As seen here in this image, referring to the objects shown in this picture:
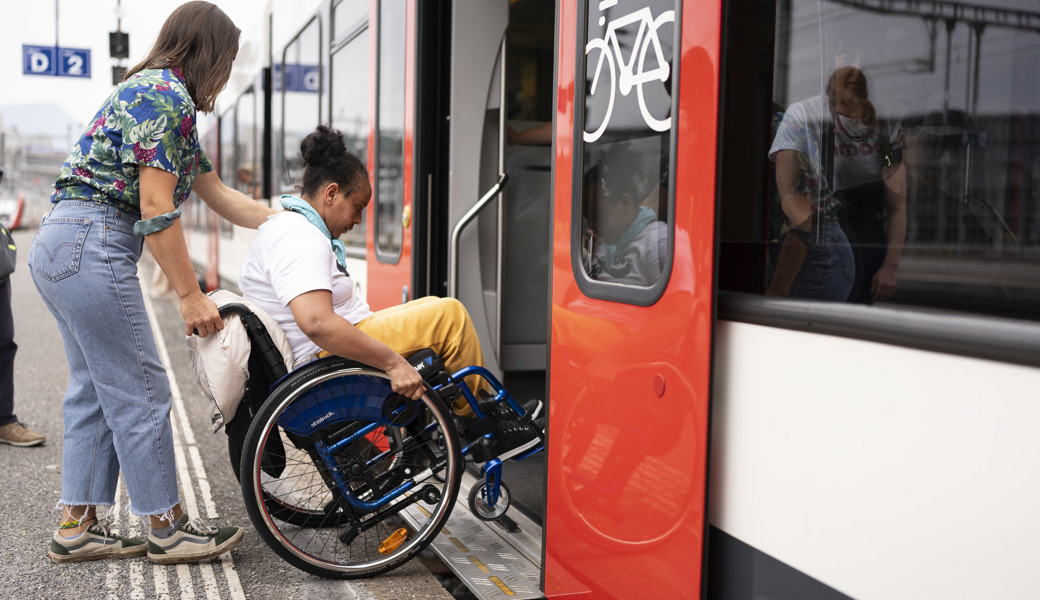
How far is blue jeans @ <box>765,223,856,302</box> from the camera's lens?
1.62m

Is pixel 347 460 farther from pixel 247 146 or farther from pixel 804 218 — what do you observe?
pixel 247 146

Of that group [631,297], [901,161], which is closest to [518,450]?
[631,297]

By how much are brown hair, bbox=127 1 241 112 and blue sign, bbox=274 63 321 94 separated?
2.70 m

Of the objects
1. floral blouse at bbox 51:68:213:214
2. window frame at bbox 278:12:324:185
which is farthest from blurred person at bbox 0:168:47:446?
floral blouse at bbox 51:68:213:214

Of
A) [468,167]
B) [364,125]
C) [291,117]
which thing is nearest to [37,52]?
[291,117]

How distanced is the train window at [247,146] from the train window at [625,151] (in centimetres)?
549

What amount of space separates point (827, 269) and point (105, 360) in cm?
210

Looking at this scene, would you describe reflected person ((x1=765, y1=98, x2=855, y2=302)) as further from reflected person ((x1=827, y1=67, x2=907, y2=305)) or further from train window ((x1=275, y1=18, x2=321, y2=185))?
train window ((x1=275, y1=18, x2=321, y2=185))

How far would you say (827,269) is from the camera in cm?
169

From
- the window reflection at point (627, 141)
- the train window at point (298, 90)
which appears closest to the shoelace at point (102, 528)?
the window reflection at point (627, 141)

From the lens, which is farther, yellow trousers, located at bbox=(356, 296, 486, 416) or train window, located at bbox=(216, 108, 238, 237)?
train window, located at bbox=(216, 108, 238, 237)

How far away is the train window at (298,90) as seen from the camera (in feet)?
17.9

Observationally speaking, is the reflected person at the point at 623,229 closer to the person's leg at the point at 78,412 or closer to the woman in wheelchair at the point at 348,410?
the woman in wheelchair at the point at 348,410

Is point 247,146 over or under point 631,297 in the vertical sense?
over
